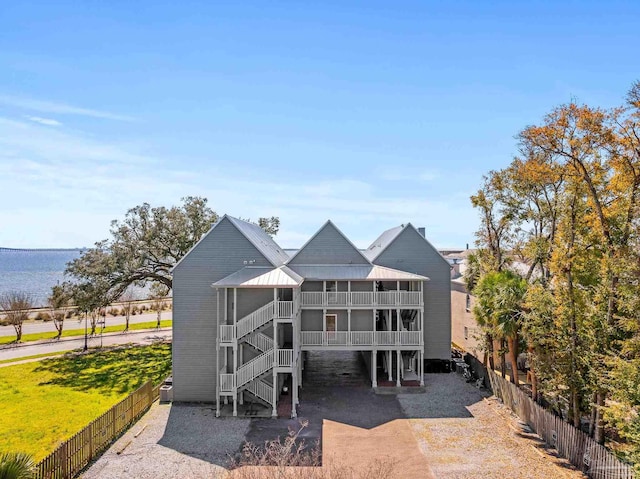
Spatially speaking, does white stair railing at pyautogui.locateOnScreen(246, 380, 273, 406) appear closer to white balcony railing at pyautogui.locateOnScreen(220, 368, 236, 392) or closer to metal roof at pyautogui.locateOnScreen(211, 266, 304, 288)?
white balcony railing at pyautogui.locateOnScreen(220, 368, 236, 392)

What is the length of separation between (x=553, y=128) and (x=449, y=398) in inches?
576

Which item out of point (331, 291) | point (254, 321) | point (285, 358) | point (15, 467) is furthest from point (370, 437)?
point (15, 467)

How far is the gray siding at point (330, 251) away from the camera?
90.8 ft

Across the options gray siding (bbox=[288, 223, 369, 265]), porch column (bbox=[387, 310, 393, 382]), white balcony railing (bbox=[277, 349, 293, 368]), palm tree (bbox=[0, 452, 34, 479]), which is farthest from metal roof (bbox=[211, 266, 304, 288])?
palm tree (bbox=[0, 452, 34, 479])

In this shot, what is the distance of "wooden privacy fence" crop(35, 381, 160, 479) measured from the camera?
13414mm

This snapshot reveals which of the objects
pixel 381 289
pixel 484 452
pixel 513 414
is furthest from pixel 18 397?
pixel 513 414

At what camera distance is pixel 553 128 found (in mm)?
15477

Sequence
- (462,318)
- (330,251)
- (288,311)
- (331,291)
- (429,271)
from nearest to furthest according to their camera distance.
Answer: (288,311), (331,291), (330,251), (429,271), (462,318)

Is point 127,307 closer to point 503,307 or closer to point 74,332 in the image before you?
point 74,332

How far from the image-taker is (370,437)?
18.2 m

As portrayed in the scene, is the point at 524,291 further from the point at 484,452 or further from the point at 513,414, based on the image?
the point at 484,452

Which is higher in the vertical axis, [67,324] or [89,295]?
[89,295]

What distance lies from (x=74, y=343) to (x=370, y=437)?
1172 inches

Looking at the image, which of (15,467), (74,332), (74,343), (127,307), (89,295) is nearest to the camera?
(15,467)
